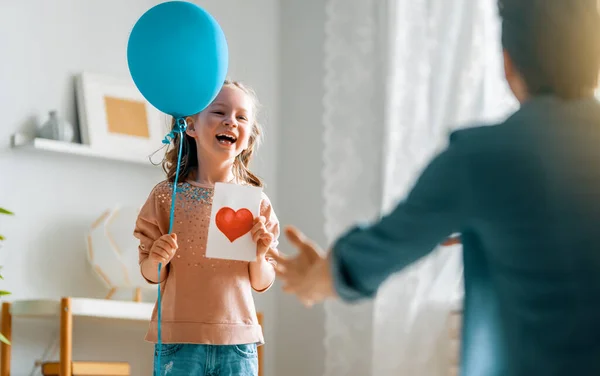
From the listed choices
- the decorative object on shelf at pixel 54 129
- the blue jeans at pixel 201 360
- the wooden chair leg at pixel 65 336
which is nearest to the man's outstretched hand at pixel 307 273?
the blue jeans at pixel 201 360

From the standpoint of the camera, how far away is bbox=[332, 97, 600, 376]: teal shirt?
36.8 inches

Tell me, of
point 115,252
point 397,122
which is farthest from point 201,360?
point 397,122

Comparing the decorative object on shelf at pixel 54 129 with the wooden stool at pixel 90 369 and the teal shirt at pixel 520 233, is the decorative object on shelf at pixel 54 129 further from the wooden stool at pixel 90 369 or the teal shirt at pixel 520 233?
the teal shirt at pixel 520 233

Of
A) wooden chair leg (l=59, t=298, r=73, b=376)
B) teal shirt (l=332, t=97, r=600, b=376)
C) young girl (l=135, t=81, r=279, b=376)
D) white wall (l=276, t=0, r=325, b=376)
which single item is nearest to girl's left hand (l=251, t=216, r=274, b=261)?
young girl (l=135, t=81, r=279, b=376)

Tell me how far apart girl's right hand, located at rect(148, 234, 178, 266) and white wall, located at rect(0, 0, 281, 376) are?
4.25ft

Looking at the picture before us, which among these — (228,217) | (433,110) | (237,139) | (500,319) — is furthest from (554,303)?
(433,110)

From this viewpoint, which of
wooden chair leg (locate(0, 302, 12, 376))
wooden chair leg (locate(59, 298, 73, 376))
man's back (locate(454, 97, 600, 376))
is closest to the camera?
man's back (locate(454, 97, 600, 376))

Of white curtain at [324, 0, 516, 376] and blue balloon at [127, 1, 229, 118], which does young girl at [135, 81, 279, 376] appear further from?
white curtain at [324, 0, 516, 376]

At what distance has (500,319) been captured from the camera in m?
0.98

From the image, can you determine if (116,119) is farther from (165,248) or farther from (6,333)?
(165,248)

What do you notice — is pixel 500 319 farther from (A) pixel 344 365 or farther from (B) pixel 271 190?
(B) pixel 271 190

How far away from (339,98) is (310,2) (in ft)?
1.76

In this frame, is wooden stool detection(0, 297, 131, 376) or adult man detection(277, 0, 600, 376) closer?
adult man detection(277, 0, 600, 376)

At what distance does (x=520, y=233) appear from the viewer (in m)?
0.96
